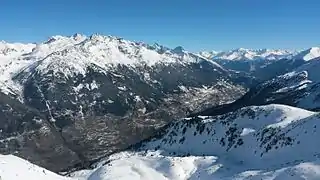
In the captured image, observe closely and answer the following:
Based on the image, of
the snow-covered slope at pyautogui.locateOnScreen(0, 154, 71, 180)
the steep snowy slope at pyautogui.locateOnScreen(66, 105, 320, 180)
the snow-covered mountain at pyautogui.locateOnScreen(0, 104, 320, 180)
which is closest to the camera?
the snow-covered slope at pyautogui.locateOnScreen(0, 154, 71, 180)

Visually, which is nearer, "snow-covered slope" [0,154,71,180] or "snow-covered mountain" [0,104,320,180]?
"snow-covered slope" [0,154,71,180]

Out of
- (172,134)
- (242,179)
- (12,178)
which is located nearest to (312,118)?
(242,179)

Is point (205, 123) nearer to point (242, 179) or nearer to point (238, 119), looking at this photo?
point (238, 119)

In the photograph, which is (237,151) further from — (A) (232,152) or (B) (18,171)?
(B) (18,171)

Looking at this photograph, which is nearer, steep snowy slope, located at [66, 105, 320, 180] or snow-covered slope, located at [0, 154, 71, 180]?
snow-covered slope, located at [0, 154, 71, 180]

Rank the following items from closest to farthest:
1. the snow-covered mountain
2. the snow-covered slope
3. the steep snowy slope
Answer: the snow-covered slope → the snow-covered mountain → the steep snowy slope

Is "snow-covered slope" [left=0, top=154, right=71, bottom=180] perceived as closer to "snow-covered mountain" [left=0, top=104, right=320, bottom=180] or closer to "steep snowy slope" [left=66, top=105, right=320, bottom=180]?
"snow-covered mountain" [left=0, top=104, right=320, bottom=180]

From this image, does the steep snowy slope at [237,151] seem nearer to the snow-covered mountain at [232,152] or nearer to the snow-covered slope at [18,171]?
the snow-covered mountain at [232,152]

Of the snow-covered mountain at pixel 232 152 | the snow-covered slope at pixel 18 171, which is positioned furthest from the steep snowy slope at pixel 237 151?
the snow-covered slope at pixel 18 171

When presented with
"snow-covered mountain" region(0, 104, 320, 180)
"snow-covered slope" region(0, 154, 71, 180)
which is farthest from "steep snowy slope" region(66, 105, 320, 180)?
"snow-covered slope" region(0, 154, 71, 180)
